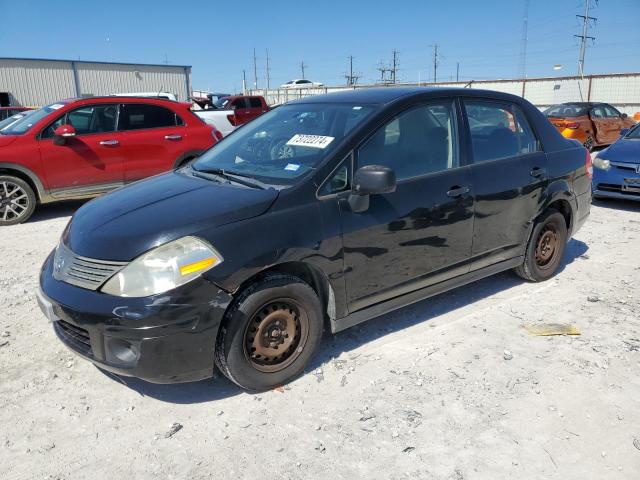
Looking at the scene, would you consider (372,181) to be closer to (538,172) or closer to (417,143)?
(417,143)

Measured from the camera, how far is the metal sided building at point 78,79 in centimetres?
2953

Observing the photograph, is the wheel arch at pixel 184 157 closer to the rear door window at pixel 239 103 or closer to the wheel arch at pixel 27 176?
the wheel arch at pixel 27 176

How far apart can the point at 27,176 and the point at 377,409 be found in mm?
6311

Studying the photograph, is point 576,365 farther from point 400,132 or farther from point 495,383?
point 400,132

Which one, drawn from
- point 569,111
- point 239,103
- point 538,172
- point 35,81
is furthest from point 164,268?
point 35,81

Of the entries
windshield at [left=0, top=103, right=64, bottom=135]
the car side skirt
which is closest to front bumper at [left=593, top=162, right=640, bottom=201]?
the car side skirt

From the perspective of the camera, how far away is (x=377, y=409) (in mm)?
2881

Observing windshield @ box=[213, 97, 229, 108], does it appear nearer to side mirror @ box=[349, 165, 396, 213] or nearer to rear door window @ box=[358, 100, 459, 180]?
rear door window @ box=[358, 100, 459, 180]

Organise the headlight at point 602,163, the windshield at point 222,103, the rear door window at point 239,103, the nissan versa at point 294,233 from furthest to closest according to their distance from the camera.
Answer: the windshield at point 222,103 → the rear door window at point 239,103 → the headlight at point 602,163 → the nissan versa at point 294,233

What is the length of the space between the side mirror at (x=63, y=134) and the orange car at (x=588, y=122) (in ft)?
38.8

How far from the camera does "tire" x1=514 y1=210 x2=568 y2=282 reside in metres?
4.47

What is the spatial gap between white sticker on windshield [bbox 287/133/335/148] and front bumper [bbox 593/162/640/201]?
20.5 ft

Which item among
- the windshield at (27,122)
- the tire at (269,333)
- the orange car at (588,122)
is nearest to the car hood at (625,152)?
the orange car at (588,122)

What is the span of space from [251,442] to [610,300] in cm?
337
